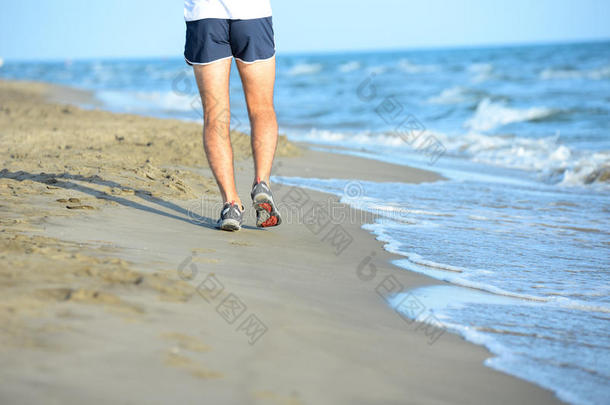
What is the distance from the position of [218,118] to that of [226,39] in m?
0.41

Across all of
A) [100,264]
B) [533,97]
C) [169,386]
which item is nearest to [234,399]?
[169,386]

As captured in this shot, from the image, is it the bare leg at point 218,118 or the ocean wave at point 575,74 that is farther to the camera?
the ocean wave at point 575,74

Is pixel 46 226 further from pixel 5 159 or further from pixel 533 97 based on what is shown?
pixel 533 97

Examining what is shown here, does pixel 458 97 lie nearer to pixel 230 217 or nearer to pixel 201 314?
pixel 230 217

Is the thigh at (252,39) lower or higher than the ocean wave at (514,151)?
higher

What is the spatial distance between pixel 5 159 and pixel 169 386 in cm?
400

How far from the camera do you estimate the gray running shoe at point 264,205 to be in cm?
325

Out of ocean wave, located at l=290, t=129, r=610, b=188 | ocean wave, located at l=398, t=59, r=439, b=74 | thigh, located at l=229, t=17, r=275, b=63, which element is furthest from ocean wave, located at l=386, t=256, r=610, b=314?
ocean wave, located at l=398, t=59, r=439, b=74

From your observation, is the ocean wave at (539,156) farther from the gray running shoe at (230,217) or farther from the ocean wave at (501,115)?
the gray running shoe at (230,217)

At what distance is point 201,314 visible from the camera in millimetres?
1956

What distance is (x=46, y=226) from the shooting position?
2.81 m

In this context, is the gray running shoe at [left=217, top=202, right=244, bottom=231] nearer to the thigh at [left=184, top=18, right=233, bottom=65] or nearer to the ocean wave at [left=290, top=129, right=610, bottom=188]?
the thigh at [left=184, top=18, right=233, bottom=65]

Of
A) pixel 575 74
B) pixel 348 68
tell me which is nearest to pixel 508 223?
pixel 575 74

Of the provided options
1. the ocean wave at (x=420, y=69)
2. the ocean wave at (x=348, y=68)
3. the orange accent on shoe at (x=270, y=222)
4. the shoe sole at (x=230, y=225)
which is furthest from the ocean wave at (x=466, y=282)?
the ocean wave at (x=348, y=68)
